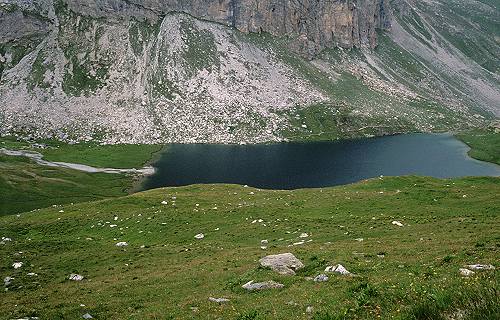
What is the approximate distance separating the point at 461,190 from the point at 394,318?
47.5 m

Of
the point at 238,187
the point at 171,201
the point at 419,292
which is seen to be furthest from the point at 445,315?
the point at 238,187

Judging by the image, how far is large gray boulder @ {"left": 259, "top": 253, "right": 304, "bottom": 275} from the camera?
24906 mm

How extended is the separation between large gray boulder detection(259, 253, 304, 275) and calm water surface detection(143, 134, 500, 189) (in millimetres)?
96939

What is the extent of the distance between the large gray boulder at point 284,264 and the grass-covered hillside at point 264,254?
793 millimetres

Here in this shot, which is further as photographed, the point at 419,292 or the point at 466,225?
the point at 466,225

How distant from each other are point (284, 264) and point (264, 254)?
5879 mm

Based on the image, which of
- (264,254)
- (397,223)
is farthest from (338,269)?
(397,223)

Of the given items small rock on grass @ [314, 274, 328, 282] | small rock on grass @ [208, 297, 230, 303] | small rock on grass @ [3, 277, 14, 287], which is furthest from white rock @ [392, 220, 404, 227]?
small rock on grass @ [3, 277, 14, 287]

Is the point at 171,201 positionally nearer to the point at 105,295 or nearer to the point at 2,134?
the point at 105,295

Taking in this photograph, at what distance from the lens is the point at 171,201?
61031 millimetres

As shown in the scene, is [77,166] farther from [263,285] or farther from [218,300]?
[218,300]

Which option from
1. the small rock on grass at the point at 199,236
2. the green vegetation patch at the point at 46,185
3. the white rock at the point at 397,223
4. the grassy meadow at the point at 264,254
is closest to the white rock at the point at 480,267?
the grassy meadow at the point at 264,254

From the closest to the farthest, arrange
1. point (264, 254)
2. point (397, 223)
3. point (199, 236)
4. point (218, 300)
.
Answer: point (218, 300) → point (264, 254) → point (397, 223) → point (199, 236)

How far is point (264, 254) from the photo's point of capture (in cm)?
3152
